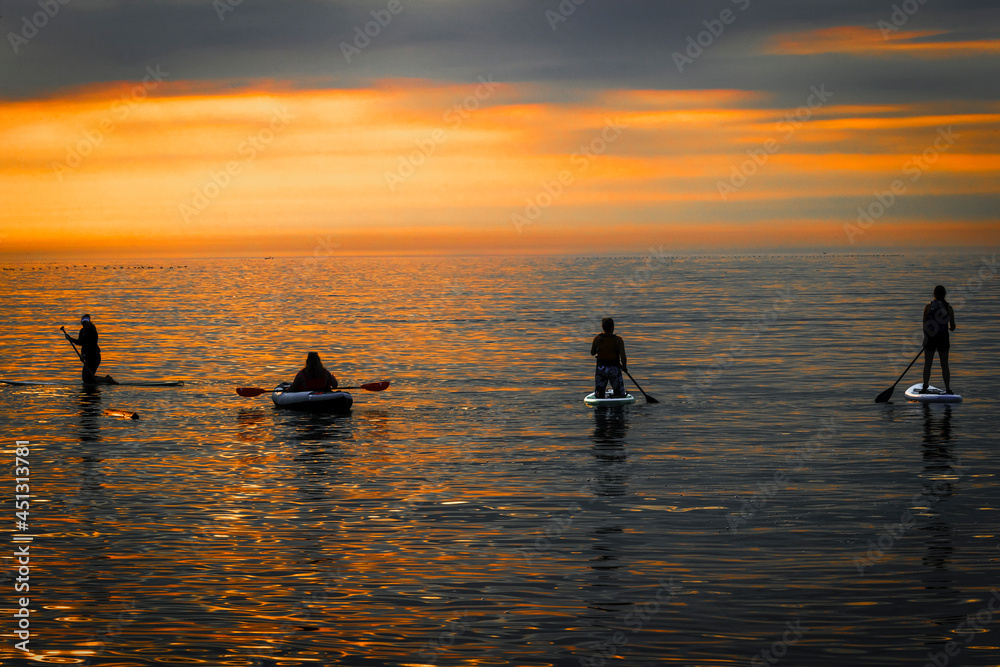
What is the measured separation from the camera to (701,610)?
11.0m

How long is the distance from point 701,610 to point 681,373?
91.3 ft

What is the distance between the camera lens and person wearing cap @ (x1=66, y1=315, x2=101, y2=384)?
3359 cm

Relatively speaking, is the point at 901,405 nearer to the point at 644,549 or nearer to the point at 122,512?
the point at 644,549

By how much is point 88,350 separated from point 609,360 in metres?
17.7

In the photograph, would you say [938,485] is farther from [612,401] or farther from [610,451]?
[612,401]

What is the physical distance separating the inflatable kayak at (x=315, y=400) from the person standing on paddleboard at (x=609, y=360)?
6.68m

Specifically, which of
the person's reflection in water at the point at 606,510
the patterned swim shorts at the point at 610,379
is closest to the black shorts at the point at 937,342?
the patterned swim shorts at the point at 610,379

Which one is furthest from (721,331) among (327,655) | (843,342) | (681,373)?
(327,655)

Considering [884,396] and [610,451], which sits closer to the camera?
[610,451]

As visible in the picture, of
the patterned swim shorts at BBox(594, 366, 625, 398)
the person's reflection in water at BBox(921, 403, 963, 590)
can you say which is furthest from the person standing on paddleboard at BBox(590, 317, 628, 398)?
the person's reflection in water at BBox(921, 403, 963, 590)

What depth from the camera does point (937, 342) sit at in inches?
1064

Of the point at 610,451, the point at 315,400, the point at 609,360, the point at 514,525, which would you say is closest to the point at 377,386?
the point at 315,400

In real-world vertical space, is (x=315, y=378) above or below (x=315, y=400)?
above

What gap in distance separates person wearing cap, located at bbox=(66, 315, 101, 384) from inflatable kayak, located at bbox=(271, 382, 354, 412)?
29.3 ft
